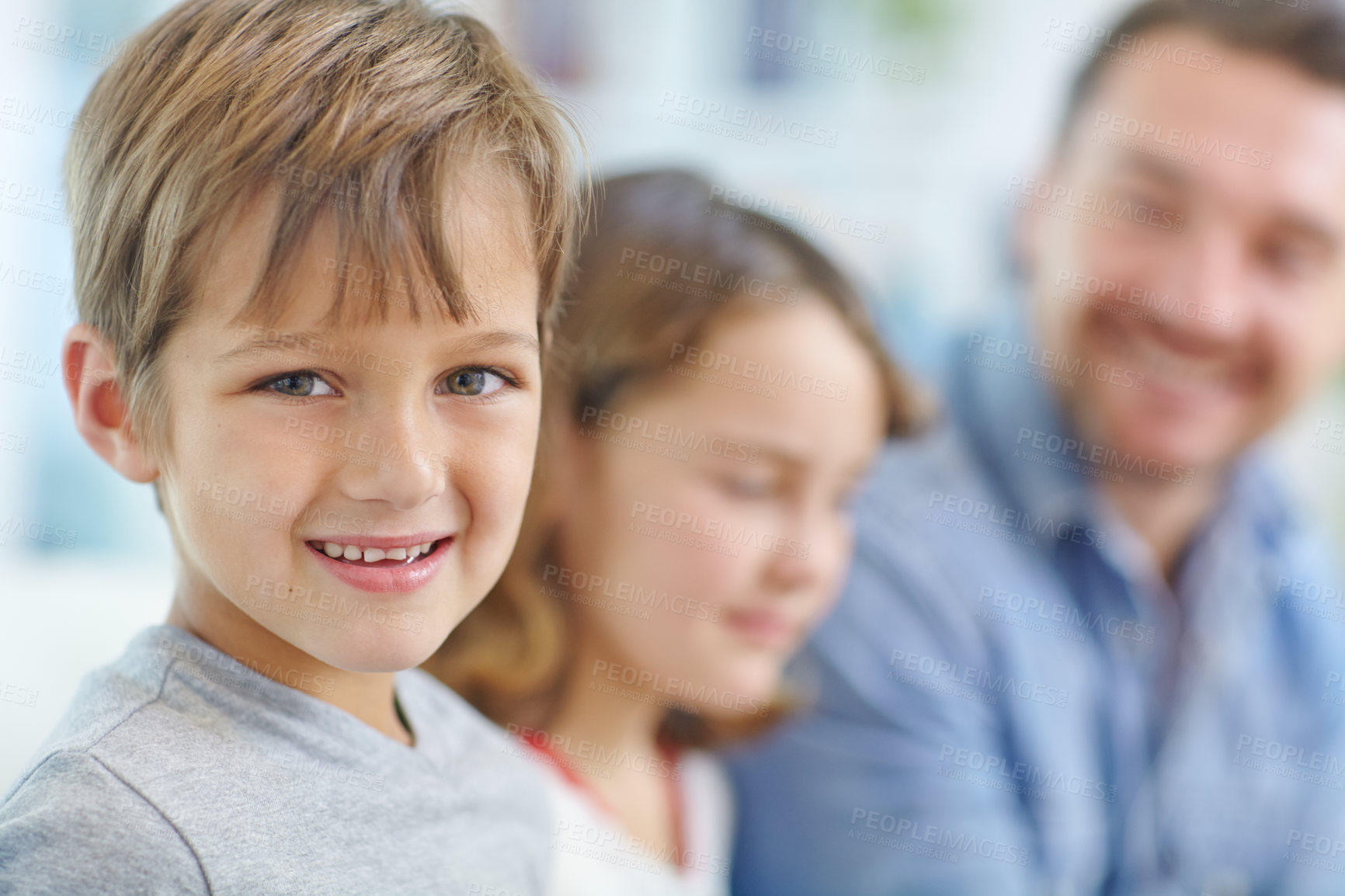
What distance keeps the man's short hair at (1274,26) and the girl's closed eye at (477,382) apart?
1242 millimetres

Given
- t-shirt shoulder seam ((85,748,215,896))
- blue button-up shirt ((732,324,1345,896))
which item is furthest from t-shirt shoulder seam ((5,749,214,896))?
blue button-up shirt ((732,324,1345,896))

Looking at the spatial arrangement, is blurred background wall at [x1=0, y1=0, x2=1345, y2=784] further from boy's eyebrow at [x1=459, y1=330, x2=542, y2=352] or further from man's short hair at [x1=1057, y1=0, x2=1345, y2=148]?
boy's eyebrow at [x1=459, y1=330, x2=542, y2=352]

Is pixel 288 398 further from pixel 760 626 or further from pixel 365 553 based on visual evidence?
pixel 760 626

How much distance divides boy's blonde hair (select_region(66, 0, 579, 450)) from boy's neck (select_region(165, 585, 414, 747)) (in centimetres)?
10

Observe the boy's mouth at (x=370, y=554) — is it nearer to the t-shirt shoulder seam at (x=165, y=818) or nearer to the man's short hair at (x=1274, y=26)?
the t-shirt shoulder seam at (x=165, y=818)

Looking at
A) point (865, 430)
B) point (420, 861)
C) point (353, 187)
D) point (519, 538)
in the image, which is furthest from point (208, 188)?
point (865, 430)

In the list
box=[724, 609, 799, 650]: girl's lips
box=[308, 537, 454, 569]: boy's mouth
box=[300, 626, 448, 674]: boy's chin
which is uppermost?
box=[308, 537, 454, 569]: boy's mouth

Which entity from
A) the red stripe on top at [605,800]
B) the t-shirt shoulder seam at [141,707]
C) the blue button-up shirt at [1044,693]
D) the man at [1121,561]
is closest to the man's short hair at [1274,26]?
the man at [1121,561]

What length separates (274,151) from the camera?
0.49m

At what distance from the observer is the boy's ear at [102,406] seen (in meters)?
0.54

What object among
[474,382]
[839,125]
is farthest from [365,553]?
[839,125]

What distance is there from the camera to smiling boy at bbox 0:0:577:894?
487mm

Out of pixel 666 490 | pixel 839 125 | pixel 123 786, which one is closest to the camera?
pixel 123 786

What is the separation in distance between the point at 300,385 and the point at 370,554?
95 millimetres
